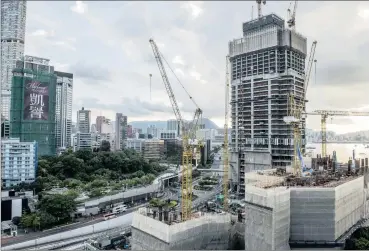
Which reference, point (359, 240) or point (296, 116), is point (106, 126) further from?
point (359, 240)

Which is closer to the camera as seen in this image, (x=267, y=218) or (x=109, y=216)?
(x=267, y=218)

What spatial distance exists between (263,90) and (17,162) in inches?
424

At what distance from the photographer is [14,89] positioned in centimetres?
1634

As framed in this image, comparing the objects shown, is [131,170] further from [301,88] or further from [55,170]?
[301,88]

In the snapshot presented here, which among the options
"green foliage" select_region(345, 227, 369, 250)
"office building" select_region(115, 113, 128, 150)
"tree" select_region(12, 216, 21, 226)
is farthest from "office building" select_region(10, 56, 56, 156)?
"green foliage" select_region(345, 227, 369, 250)

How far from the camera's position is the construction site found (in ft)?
19.6

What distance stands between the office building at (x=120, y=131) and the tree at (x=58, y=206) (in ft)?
65.2

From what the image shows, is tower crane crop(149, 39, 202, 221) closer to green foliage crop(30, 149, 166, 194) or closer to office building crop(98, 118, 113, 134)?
green foliage crop(30, 149, 166, 194)

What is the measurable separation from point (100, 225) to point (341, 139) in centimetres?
990

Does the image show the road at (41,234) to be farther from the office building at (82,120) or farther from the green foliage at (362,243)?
the office building at (82,120)

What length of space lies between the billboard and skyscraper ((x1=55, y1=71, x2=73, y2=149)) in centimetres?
825

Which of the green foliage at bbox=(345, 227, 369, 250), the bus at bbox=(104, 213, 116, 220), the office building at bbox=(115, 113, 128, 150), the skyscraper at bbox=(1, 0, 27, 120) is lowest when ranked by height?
the bus at bbox=(104, 213, 116, 220)

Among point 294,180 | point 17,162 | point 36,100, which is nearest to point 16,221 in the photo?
point 17,162

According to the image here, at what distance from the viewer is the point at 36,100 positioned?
55.6 feet
